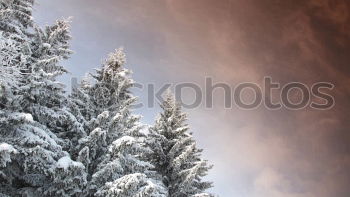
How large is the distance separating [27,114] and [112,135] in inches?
226

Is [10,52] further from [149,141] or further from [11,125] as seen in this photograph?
[149,141]

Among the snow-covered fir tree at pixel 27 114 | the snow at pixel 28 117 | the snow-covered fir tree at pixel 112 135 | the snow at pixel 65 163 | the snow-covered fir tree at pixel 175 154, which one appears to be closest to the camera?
the snow at pixel 28 117

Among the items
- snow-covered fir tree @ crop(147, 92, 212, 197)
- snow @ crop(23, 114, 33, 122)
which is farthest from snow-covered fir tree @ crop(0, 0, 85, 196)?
snow-covered fir tree @ crop(147, 92, 212, 197)

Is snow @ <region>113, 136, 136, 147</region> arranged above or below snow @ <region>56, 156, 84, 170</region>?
above

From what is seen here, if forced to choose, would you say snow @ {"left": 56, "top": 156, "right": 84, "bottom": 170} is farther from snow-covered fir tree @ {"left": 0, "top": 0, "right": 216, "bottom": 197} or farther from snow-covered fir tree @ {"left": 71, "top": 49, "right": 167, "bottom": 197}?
snow-covered fir tree @ {"left": 71, "top": 49, "right": 167, "bottom": 197}

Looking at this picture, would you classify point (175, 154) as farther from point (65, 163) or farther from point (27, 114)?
point (27, 114)

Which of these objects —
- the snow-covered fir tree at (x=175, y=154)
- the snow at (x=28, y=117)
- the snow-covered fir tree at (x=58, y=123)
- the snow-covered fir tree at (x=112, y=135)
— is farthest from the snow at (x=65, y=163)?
the snow-covered fir tree at (x=175, y=154)

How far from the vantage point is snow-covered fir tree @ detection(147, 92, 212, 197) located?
25.4 metres

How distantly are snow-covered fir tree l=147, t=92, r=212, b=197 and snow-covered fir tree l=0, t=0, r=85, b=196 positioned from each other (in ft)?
26.0

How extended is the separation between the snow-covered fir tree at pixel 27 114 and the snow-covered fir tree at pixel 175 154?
7.92 m

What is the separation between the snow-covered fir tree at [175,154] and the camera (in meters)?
25.4

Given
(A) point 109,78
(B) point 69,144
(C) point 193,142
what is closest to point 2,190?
(B) point 69,144

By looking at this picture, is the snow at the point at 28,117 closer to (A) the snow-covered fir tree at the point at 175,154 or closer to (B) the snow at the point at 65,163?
(B) the snow at the point at 65,163

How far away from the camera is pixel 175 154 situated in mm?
26797
